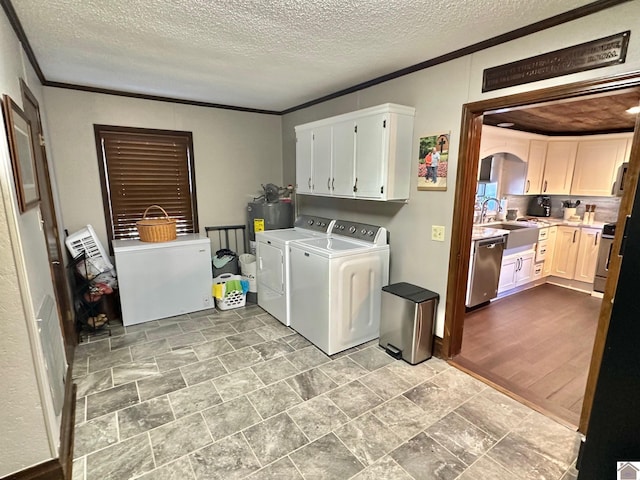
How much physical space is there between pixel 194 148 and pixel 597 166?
563 cm

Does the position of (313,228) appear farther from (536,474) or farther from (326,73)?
(536,474)

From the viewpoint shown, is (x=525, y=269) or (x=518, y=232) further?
(x=525, y=269)

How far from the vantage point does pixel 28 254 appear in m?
1.66

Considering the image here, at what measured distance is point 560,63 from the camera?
6.22 feet

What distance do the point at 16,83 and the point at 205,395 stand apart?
7.59 ft

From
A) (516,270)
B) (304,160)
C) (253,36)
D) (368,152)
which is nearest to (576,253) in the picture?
(516,270)

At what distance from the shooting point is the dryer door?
3363 millimetres

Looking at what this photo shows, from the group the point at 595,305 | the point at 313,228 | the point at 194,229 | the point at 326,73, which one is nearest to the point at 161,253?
the point at 194,229

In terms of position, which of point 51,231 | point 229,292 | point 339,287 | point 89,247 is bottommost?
point 229,292

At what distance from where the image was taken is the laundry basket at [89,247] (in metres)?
3.26

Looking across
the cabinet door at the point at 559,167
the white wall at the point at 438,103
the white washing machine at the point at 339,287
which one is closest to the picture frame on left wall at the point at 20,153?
the white washing machine at the point at 339,287

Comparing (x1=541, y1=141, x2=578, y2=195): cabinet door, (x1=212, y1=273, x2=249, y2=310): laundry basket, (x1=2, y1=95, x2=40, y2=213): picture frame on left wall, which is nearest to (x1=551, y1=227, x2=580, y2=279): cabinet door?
(x1=541, y1=141, x2=578, y2=195): cabinet door

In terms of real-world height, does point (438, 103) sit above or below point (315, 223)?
above

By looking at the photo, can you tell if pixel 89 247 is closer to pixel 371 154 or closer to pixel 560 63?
pixel 371 154
